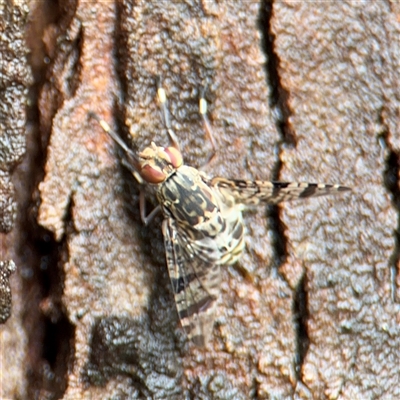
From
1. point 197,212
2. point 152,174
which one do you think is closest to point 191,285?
point 197,212

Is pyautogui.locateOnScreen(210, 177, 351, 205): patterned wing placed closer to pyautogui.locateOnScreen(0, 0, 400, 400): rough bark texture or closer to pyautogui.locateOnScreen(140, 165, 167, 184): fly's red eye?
pyautogui.locateOnScreen(0, 0, 400, 400): rough bark texture

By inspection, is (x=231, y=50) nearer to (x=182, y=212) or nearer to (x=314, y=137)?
(x=314, y=137)

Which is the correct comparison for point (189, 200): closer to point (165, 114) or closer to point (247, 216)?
point (247, 216)

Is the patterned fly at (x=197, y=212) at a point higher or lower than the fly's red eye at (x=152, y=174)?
lower

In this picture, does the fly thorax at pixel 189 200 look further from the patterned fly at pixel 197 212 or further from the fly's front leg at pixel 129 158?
the fly's front leg at pixel 129 158

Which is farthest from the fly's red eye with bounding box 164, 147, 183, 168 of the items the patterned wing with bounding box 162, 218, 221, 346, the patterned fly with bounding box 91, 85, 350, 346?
the patterned wing with bounding box 162, 218, 221, 346

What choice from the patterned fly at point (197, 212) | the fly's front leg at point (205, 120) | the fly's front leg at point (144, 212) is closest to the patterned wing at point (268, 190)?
the patterned fly at point (197, 212)

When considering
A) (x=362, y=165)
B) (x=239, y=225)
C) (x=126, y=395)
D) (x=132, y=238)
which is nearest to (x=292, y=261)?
(x=239, y=225)
